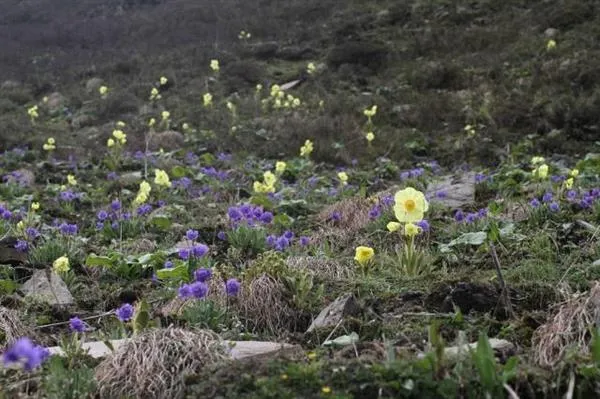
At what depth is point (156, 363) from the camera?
7.55 feet

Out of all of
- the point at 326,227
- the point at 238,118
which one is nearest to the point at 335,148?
the point at 238,118

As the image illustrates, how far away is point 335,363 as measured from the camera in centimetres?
211

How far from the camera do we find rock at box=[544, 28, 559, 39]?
14664mm

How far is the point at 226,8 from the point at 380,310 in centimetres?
2214

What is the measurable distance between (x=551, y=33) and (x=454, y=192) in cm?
971

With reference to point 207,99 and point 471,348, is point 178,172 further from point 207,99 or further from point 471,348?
point 471,348

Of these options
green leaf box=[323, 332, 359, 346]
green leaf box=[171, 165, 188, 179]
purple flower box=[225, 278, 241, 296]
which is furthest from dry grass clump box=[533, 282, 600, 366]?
green leaf box=[171, 165, 188, 179]

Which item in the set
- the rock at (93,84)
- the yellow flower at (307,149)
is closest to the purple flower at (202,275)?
the yellow flower at (307,149)

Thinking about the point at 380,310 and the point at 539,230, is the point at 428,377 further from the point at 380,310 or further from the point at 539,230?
the point at 539,230

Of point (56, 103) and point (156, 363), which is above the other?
point (156, 363)

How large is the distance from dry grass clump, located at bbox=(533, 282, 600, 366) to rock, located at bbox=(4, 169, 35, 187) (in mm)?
7010

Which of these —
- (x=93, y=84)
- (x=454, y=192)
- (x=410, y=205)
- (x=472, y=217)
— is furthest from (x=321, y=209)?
(x=93, y=84)

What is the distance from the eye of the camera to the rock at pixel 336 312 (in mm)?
2943

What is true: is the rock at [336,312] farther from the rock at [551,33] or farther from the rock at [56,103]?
the rock at [56,103]
